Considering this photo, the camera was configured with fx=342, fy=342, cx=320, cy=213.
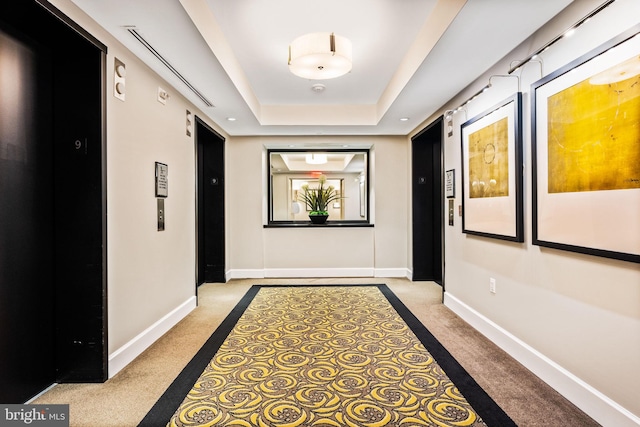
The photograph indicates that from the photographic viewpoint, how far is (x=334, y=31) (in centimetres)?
292

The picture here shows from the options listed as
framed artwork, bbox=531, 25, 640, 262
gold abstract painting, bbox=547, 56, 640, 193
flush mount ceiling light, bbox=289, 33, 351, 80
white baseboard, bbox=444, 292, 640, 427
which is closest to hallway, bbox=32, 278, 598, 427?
white baseboard, bbox=444, 292, 640, 427

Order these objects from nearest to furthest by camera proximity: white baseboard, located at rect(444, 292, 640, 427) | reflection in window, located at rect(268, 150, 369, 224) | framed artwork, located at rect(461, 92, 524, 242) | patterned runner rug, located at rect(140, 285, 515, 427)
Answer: white baseboard, located at rect(444, 292, 640, 427)
patterned runner rug, located at rect(140, 285, 515, 427)
framed artwork, located at rect(461, 92, 524, 242)
reflection in window, located at rect(268, 150, 369, 224)

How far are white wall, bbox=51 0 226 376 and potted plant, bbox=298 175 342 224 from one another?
2.56m

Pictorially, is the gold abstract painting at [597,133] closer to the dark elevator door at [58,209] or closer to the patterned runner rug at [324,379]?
the patterned runner rug at [324,379]

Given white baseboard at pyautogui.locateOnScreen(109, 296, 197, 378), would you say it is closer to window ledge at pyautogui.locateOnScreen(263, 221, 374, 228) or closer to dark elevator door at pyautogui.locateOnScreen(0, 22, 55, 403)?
dark elevator door at pyautogui.locateOnScreen(0, 22, 55, 403)

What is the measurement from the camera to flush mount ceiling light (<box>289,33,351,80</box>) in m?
Answer: 2.56

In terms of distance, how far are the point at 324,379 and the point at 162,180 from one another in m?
2.18

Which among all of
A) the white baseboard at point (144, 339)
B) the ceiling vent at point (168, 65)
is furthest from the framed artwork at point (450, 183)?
the white baseboard at point (144, 339)

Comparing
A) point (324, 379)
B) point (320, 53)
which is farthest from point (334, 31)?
point (324, 379)

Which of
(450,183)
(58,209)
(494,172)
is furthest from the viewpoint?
(450,183)

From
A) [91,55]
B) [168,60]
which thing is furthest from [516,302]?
[91,55]

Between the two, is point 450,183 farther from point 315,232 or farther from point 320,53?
point 315,232

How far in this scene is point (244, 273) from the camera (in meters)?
5.66

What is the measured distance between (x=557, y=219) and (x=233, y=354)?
2461mm
